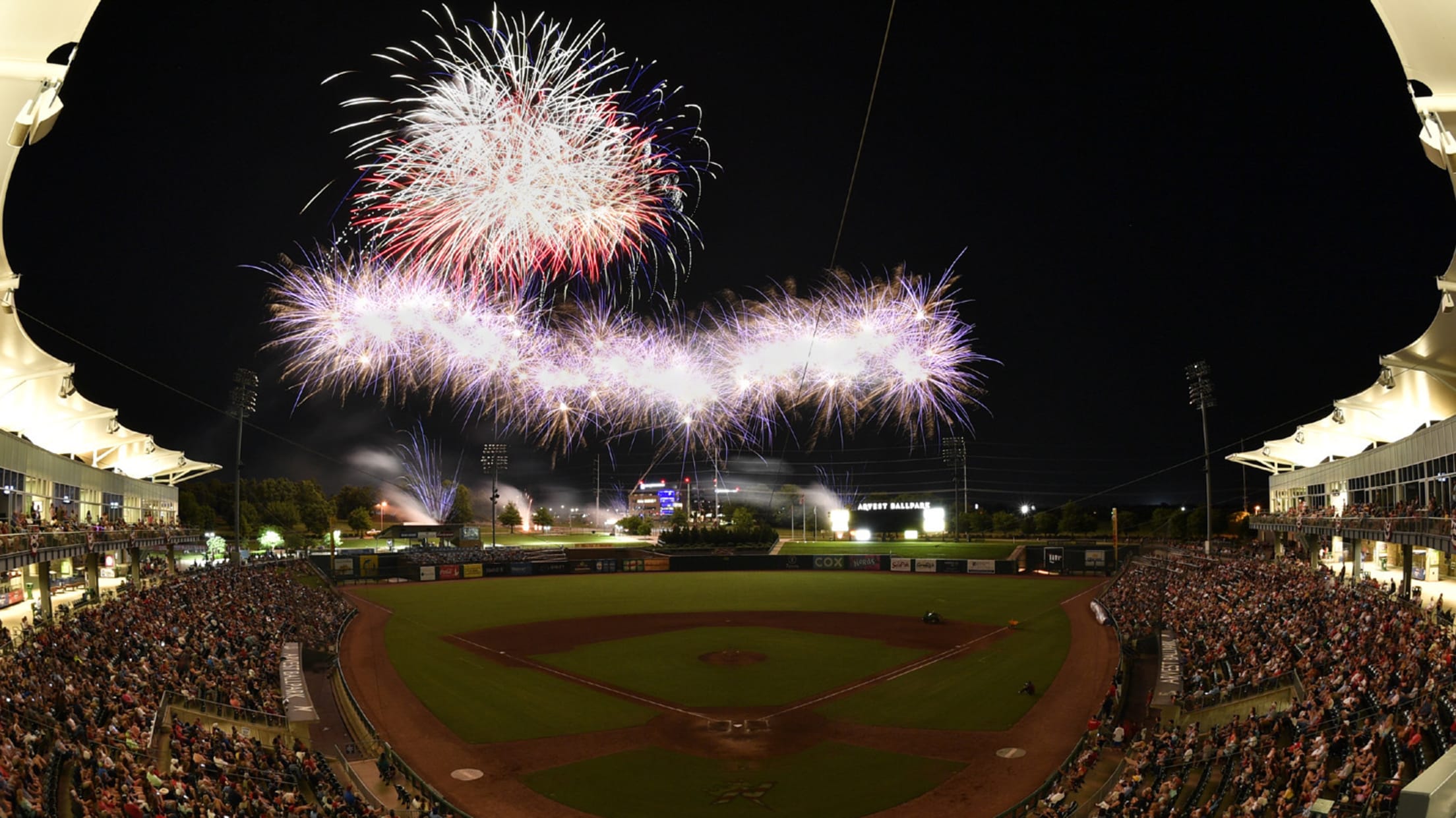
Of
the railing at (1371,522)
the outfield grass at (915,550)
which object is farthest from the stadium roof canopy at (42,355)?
the outfield grass at (915,550)

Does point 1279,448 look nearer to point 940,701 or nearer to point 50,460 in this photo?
point 940,701

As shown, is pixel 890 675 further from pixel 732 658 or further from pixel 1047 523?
pixel 1047 523

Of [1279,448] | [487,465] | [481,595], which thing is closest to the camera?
[1279,448]

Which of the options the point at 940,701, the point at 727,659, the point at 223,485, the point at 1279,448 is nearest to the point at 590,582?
the point at 727,659

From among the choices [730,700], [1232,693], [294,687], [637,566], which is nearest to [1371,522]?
[1232,693]

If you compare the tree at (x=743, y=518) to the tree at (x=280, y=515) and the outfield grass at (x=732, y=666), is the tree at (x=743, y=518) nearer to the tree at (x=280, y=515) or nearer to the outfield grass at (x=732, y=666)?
the tree at (x=280, y=515)

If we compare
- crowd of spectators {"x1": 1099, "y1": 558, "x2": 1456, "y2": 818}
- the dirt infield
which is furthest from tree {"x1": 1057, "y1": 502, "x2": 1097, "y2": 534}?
crowd of spectators {"x1": 1099, "y1": 558, "x2": 1456, "y2": 818}
